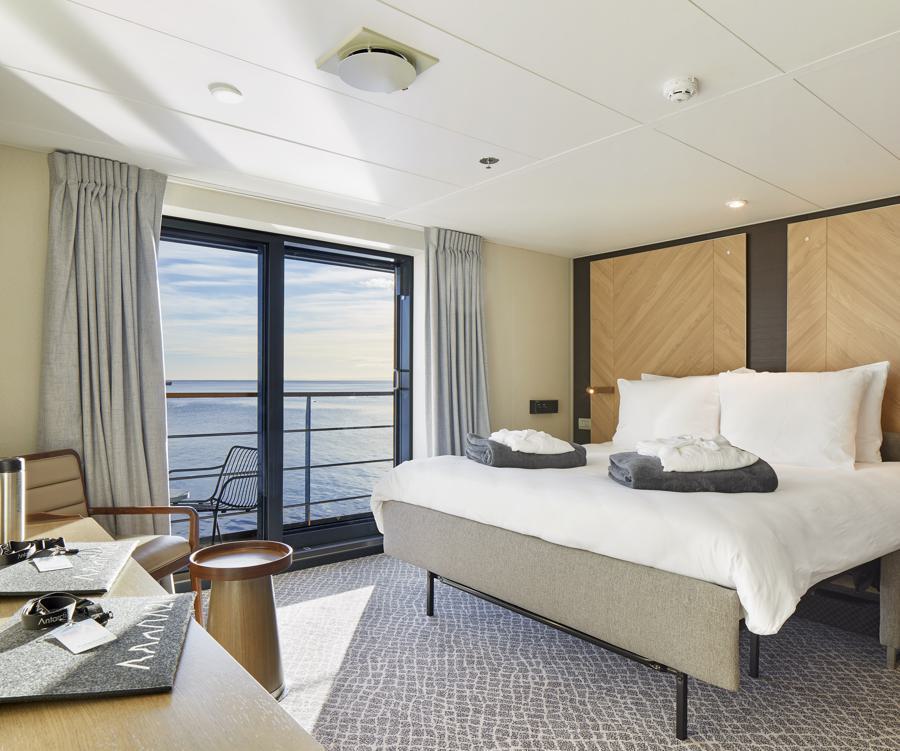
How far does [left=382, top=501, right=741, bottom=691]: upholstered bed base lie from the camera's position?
2000 mm

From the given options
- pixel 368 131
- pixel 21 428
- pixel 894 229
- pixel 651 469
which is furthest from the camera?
pixel 894 229

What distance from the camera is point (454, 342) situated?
457 centimetres

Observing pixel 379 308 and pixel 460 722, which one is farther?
pixel 379 308

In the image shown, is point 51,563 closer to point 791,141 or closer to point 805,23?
point 805,23

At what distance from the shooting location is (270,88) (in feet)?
7.72

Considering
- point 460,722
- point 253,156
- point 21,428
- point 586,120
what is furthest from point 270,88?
point 460,722

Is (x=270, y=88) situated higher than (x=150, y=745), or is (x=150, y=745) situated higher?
(x=270, y=88)

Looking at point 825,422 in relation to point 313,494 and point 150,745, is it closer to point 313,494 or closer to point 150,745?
point 150,745

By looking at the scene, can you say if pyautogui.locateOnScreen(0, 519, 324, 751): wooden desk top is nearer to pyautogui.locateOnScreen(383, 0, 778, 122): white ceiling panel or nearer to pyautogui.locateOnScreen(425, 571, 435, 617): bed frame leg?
pyautogui.locateOnScreen(383, 0, 778, 122): white ceiling panel

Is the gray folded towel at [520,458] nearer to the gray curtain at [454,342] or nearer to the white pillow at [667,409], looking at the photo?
the white pillow at [667,409]

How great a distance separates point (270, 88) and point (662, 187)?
2171 millimetres

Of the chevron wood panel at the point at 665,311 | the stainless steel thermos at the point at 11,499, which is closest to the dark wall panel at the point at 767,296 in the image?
the chevron wood panel at the point at 665,311

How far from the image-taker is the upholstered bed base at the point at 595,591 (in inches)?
78.7

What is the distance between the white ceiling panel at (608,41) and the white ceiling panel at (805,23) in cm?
5
